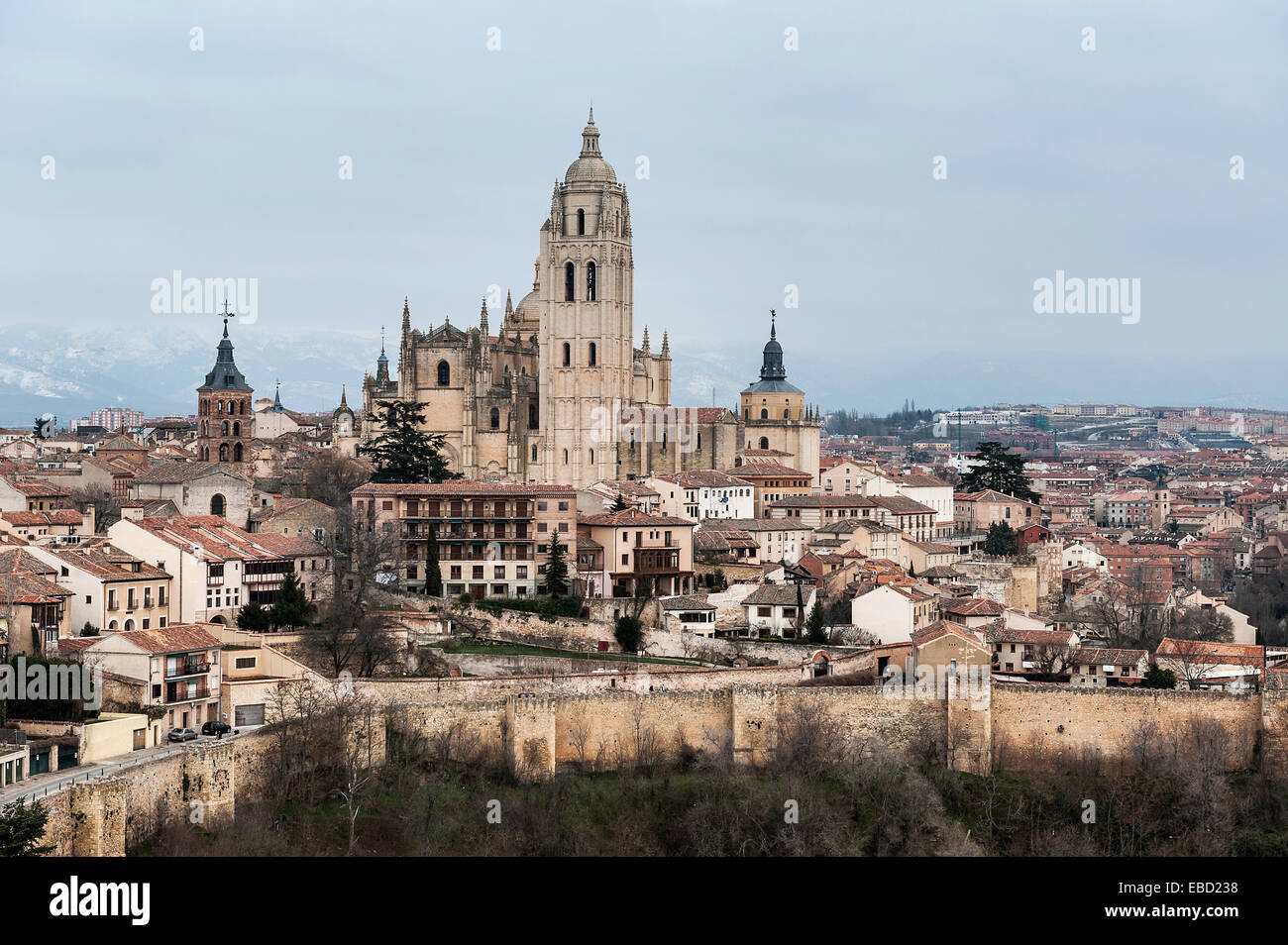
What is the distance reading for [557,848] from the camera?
33750 millimetres

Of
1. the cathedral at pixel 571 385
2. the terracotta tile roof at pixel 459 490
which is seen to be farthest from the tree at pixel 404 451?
the terracotta tile roof at pixel 459 490

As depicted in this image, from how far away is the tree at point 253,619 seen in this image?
4181 cm

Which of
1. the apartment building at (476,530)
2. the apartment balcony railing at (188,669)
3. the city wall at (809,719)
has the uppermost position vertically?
the apartment building at (476,530)

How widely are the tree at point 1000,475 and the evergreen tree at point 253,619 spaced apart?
39986 mm

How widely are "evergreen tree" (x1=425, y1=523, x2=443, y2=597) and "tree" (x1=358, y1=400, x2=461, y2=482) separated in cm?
1346

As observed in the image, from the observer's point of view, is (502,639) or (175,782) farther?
(502,639)

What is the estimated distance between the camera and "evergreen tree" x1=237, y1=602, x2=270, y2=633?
137 ft

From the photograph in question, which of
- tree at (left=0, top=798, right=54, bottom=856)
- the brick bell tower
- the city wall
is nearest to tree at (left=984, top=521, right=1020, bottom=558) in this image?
the brick bell tower

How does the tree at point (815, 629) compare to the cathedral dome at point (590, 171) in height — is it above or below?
Result: below

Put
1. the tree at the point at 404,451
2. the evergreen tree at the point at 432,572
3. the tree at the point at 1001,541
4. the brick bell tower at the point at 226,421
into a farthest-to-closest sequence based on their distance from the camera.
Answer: the tree at the point at 1001,541 < the tree at the point at 404,451 < the brick bell tower at the point at 226,421 < the evergreen tree at the point at 432,572

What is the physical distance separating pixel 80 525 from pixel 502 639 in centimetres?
1257

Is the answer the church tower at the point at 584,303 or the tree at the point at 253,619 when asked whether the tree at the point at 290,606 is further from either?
the church tower at the point at 584,303
